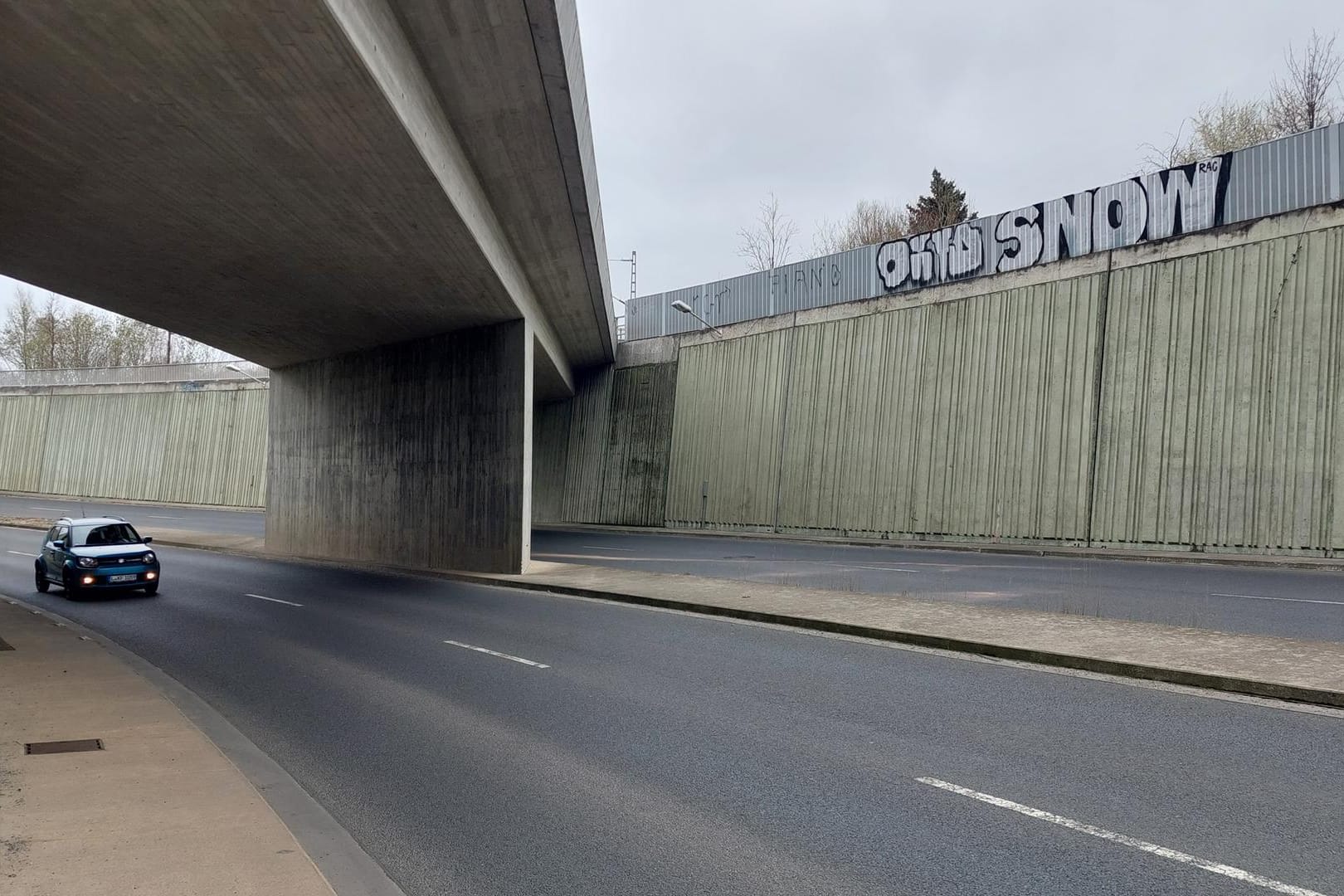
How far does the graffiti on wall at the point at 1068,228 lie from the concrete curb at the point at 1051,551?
9056mm

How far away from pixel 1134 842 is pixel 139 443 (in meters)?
65.5

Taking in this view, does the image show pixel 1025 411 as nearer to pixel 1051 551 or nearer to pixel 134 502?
pixel 1051 551

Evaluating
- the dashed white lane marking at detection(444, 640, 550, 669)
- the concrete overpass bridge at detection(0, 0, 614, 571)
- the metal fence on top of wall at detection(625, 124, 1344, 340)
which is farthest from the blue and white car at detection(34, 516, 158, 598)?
the metal fence on top of wall at detection(625, 124, 1344, 340)

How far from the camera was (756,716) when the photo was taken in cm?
751

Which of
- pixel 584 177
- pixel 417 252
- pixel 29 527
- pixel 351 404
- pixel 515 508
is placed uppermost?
pixel 584 177

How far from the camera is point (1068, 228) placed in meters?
27.9

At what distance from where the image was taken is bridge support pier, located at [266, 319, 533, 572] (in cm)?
2092

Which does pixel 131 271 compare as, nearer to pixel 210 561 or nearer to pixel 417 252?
pixel 417 252

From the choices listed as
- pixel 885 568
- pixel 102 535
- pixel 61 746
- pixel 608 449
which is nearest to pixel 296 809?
pixel 61 746

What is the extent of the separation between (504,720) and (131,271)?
13.4m

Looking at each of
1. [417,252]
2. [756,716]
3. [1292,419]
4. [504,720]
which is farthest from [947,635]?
[1292,419]

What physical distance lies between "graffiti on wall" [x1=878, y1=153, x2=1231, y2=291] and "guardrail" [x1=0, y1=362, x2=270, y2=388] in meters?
40.9

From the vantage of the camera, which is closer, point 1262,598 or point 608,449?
point 1262,598

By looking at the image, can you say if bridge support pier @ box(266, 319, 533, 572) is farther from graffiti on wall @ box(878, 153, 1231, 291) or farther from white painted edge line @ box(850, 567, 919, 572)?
graffiti on wall @ box(878, 153, 1231, 291)
